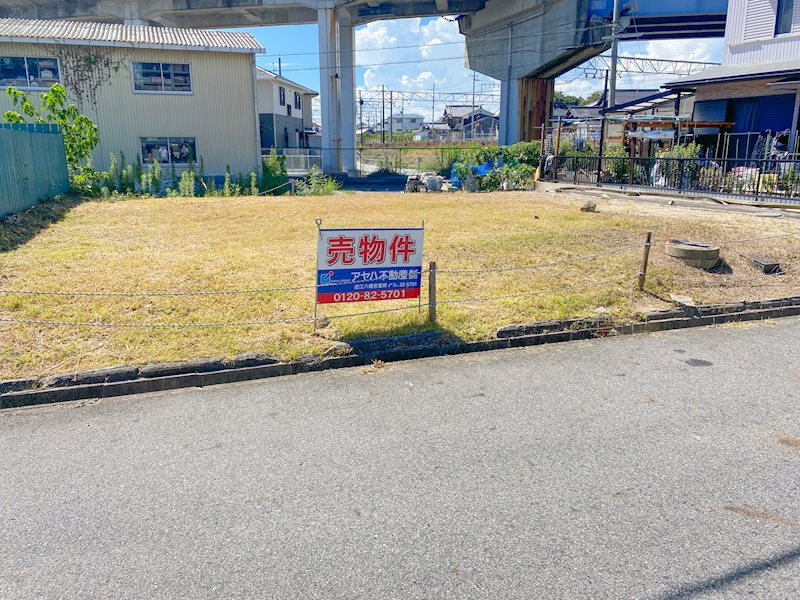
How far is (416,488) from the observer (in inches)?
151

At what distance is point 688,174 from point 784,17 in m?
7.12

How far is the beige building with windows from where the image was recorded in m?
23.2

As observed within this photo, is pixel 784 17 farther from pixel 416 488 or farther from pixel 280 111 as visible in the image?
pixel 280 111

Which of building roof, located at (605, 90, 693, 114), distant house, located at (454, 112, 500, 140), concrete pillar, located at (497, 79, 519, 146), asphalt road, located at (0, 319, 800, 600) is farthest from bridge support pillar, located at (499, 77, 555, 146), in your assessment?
distant house, located at (454, 112, 500, 140)

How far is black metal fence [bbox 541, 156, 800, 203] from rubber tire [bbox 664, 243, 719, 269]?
24.6 ft

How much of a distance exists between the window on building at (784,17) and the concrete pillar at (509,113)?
59.7ft

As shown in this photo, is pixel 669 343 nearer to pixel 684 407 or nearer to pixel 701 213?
pixel 684 407

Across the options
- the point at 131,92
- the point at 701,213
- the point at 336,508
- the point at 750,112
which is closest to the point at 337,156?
the point at 131,92

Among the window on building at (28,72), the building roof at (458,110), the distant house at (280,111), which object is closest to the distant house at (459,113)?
the building roof at (458,110)

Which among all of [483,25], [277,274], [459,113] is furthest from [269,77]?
[459,113]

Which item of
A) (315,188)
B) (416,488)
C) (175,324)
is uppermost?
(315,188)

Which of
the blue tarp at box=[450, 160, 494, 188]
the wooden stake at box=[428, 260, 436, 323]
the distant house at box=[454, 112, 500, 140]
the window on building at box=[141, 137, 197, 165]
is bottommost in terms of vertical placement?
the wooden stake at box=[428, 260, 436, 323]

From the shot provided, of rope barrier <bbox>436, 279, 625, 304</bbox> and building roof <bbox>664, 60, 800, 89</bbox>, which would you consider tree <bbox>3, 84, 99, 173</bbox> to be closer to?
rope barrier <bbox>436, 279, 625, 304</bbox>

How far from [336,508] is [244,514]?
0.55 metres
